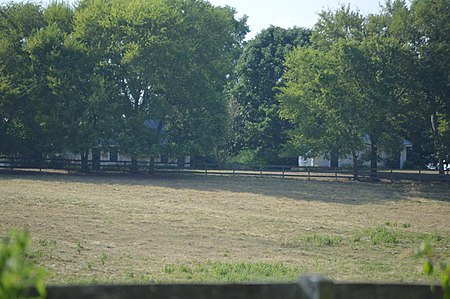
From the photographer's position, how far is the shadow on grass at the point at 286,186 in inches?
1673

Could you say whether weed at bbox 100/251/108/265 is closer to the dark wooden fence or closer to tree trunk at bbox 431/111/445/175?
the dark wooden fence

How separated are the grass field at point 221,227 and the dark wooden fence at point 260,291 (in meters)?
4.07

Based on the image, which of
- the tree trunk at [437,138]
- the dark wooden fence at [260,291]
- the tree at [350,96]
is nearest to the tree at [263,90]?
the tree at [350,96]

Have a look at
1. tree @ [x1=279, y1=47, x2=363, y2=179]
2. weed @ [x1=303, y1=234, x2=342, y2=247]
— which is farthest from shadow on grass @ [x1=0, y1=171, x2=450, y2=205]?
weed @ [x1=303, y1=234, x2=342, y2=247]

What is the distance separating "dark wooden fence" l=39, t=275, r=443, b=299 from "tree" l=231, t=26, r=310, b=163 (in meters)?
60.3

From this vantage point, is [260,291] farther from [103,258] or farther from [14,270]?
[103,258]

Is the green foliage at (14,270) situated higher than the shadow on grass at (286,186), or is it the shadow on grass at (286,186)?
the green foliage at (14,270)

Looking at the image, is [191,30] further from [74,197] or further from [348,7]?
[74,197]

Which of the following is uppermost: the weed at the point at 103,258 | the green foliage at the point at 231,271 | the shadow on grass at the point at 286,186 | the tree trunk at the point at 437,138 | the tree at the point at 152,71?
the tree at the point at 152,71

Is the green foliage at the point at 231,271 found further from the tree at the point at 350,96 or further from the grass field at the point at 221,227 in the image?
the tree at the point at 350,96

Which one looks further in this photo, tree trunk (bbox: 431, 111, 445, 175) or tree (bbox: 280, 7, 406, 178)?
tree (bbox: 280, 7, 406, 178)

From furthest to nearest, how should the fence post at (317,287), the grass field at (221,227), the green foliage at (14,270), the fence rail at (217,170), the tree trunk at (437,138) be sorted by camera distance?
the fence rail at (217,170) < the tree trunk at (437,138) < the grass field at (221,227) < the fence post at (317,287) < the green foliage at (14,270)

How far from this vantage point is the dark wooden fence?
2799mm

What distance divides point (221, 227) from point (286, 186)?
20255mm
